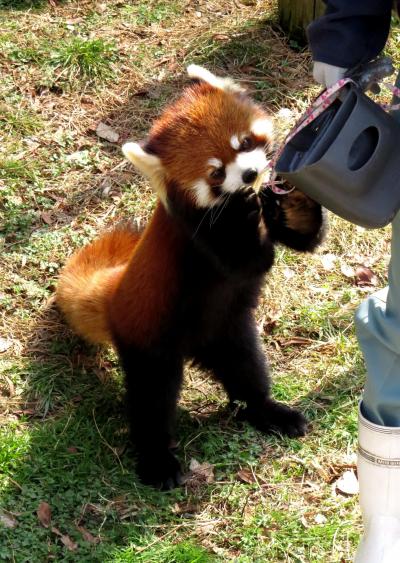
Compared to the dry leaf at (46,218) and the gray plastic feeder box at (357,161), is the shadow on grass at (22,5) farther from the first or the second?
the gray plastic feeder box at (357,161)

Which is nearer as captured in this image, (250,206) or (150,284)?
(250,206)

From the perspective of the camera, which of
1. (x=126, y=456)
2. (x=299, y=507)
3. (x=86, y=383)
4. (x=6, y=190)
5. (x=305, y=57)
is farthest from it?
(x=305, y=57)

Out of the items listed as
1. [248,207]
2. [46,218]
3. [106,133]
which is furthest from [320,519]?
[106,133]

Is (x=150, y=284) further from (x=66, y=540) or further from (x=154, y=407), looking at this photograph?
(x=66, y=540)

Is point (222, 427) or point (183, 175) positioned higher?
point (183, 175)

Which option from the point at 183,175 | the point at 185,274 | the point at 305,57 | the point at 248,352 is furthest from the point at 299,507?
the point at 305,57

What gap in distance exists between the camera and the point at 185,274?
3.29 metres

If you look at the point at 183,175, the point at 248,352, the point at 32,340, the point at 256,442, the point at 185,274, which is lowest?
the point at 32,340

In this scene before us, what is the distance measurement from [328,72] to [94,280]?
166 cm

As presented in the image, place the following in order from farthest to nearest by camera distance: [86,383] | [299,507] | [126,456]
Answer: [86,383], [126,456], [299,507]

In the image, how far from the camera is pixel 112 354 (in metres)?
3.94

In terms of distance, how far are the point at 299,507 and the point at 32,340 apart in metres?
1.43

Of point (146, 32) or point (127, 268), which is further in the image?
point (146, 32)

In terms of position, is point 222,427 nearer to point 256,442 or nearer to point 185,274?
point 256,442
